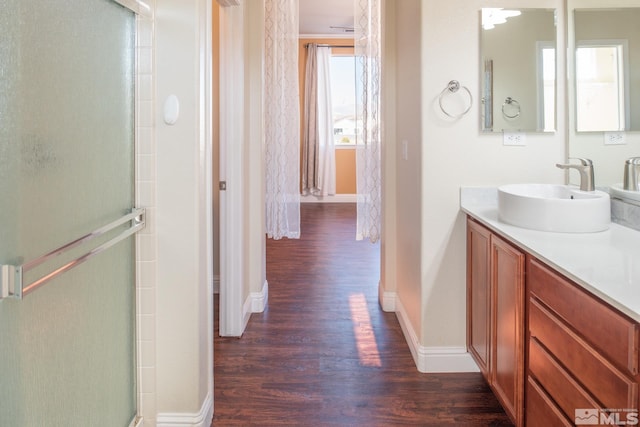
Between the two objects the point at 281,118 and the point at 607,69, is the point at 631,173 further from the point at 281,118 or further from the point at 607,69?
the point at 281,118

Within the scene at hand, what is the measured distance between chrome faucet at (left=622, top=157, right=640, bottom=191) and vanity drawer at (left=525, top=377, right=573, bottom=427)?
0.88 meters

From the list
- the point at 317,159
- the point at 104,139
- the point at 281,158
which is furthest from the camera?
the point at 317,159

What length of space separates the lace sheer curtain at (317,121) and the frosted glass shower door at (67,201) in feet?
21.4

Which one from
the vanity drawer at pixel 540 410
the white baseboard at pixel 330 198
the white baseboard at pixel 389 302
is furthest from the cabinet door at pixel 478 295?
the white baseboard at pixel 330 198

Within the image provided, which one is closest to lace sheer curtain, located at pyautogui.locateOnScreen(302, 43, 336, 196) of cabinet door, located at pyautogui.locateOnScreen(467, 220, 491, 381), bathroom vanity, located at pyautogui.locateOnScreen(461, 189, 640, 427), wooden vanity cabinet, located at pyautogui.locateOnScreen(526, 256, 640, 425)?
cabinet door, located at pyautogui.locateOnScreen(467, 220, 491, 381)

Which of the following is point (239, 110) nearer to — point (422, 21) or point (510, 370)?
point (422, 21)

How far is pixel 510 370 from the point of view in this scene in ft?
5.52

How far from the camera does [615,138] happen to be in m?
1.87

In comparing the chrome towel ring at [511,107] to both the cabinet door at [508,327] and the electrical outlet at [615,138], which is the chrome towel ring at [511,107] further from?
the cabinet door at [508,327]

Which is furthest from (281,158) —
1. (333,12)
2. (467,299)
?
(333,12)

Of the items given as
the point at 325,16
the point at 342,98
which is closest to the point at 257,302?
the point at 325,16

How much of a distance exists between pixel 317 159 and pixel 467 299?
6.07 meters

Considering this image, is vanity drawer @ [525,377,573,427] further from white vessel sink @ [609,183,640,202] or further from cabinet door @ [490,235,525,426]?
white vessel sink @ [609,183,640,202]

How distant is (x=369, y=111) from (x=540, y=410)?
230 cm
